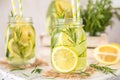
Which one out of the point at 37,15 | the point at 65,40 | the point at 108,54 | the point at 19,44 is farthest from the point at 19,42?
the point at 37,15

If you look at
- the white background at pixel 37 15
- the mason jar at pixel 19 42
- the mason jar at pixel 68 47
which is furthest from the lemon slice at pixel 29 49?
the white background at pixel 37 15

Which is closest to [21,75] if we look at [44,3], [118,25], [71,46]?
[71,46]

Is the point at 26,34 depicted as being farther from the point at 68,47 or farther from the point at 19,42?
the point at 68,47

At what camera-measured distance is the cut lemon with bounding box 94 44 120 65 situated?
0.79 m

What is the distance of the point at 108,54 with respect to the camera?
79 centimetres

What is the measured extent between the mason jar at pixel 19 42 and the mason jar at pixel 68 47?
109 millimetres

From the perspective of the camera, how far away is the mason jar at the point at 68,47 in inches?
25.1

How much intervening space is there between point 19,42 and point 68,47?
0.55 feet

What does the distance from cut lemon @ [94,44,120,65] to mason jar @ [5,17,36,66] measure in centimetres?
21

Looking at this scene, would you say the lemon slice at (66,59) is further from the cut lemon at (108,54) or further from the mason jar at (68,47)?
the cut lemon at (108,54)

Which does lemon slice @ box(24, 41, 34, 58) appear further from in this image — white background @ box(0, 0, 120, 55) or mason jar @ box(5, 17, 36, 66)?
white background @ box(0, 0, 120, 55)

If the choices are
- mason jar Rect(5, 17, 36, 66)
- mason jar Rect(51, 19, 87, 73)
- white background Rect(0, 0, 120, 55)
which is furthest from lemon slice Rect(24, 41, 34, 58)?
white background Rect(0, 0, 120, 55)

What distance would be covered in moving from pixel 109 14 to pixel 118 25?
1.20ft

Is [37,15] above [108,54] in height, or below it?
above
